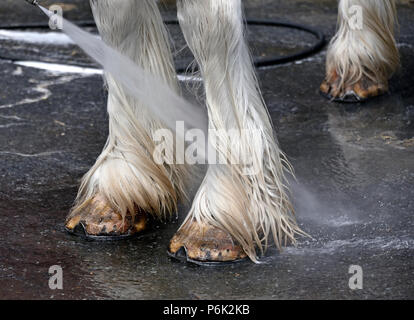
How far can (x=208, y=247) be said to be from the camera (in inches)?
105

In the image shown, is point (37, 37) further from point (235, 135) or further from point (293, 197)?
point (235, 135)

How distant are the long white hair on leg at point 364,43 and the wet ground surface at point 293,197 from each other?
0.15 m

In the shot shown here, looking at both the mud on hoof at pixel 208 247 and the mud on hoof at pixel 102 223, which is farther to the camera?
the mud on hoof at pixel 102 223

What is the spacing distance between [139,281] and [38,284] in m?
0.28

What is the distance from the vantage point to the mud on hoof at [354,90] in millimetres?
4223

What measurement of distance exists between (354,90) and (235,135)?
1686 mm

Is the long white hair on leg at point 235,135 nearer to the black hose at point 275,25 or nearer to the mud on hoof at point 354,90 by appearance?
the mud on hoof at point 354,90

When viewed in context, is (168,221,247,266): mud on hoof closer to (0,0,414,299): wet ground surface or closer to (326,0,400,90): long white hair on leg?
(0,0,414,299): wet ground surface

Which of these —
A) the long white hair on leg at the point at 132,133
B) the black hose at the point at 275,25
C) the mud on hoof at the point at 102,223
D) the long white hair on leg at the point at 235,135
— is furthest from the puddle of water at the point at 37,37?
the long white hair on leg at the point at 235,135

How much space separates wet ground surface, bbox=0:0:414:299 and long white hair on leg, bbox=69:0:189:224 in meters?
0.13

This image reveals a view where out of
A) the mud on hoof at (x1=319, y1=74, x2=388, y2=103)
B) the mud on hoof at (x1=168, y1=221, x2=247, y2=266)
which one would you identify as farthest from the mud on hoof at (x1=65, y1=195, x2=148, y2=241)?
the mud on hoof at (x1=319, y1=74, x2=388, y2=103)

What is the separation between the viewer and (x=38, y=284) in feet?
8.41

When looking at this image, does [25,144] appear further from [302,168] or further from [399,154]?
[399,154]
